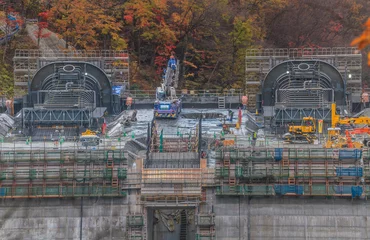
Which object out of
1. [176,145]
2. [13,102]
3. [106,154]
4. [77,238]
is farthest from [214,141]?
[13,102]

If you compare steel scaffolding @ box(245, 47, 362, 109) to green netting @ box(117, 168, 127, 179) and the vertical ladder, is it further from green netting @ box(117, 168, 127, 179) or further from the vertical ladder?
green netting @ box(117, 168, 127, 179)

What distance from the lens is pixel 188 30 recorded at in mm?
111812

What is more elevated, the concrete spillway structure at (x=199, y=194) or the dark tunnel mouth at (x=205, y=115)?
the dark tunnel mouth at (x=205, y=115)

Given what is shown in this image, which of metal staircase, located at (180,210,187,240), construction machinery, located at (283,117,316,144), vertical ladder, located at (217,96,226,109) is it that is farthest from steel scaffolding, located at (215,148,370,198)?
vertical ladder, located at (217,96,226,109)

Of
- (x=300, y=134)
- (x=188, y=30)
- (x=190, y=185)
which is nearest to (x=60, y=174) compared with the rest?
(x=190, y=185)

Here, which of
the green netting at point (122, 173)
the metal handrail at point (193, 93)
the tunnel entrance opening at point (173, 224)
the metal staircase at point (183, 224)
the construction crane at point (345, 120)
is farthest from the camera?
the metal handrail at point (193, 93)

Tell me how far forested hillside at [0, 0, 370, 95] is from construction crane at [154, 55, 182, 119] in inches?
771

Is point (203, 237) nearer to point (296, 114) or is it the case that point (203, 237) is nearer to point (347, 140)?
point (347, 140)

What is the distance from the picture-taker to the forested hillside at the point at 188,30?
108 metres

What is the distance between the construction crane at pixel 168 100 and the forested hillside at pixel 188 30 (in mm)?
19585

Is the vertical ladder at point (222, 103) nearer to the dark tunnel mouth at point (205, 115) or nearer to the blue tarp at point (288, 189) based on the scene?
the dark tunnel mouth at point (205, 115)

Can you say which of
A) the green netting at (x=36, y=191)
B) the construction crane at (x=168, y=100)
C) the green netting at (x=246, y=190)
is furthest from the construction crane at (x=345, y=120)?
the green netting at (x=36, y=191)

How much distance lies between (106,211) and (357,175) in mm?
20152

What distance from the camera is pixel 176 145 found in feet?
240
